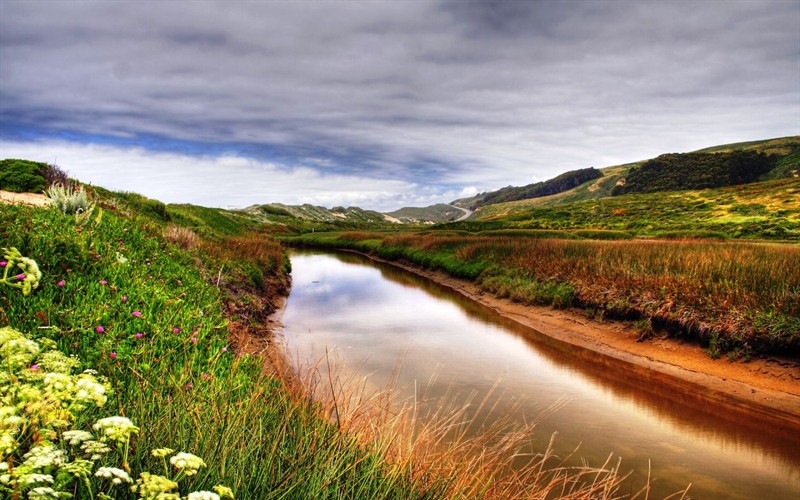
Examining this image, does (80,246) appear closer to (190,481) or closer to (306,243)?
(190,481)

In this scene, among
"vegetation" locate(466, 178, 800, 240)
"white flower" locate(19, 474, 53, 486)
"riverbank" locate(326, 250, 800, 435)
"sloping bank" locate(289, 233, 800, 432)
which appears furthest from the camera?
"vegetation" locate(466, 178, 800, 240)

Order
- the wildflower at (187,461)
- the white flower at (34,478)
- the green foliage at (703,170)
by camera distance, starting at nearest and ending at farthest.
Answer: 1. the white flower at (34,478)
2. the wildflower at (187,461)
3. the green foliage at (703,170)

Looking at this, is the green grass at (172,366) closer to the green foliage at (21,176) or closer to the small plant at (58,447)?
the small plant at (58,447)

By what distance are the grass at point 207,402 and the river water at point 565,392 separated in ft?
3.25

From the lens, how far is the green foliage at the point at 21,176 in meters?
15.2

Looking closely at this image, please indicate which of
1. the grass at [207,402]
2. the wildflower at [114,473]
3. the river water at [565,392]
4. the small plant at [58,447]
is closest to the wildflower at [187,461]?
the small plant at [58,447]

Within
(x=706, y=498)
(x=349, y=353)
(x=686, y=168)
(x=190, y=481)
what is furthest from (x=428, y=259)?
(x=686, y=168)

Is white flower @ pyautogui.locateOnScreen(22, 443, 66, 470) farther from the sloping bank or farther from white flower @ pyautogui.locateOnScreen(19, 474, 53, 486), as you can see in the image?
the sloping bank

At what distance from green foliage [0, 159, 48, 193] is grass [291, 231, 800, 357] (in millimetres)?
19035

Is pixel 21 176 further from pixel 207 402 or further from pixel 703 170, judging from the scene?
pixel 703 170

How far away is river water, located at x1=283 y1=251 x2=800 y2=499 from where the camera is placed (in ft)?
20.5

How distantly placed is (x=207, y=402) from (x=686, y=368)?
35.1ft

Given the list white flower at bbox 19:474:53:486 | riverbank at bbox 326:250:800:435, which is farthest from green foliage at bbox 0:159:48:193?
riverbank at bbox 326:250:800:435

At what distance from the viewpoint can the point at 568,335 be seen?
44.0 feet
